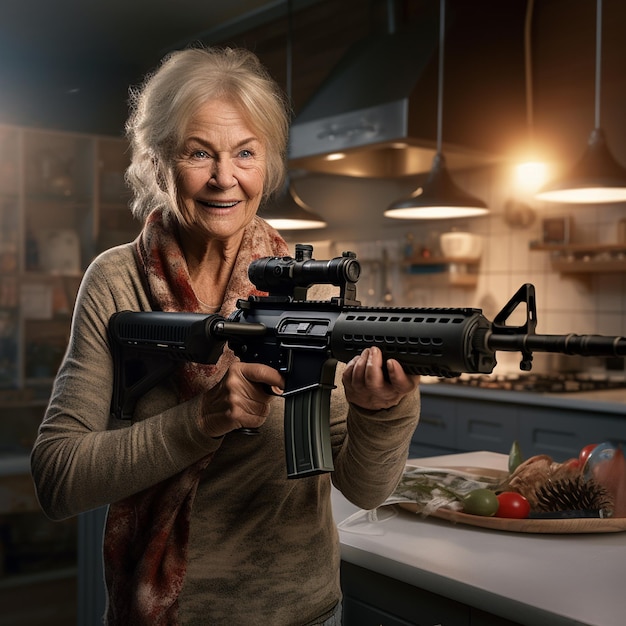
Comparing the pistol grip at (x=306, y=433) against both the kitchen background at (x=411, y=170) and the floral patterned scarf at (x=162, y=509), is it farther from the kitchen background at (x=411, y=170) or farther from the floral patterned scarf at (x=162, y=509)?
the kitchen background at (x=411, y=170)

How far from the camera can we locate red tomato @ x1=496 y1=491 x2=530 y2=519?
4.17 ft

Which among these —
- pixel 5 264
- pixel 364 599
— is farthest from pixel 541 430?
pixel 5 264

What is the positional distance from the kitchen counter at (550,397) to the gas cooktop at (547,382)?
3 centimetres

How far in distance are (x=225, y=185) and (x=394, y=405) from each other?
0.35 meters

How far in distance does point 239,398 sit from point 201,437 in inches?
2.8

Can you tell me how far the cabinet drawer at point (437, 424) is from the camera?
316 centimetres

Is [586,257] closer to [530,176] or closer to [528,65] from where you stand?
[530,176]

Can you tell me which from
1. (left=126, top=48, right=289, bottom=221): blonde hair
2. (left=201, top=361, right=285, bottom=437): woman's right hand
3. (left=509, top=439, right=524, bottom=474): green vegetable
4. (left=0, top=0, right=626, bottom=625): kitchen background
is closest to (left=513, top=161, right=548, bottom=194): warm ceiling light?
(left=0, top=0, right=626, bottom=625): kitchen background

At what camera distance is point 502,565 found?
1.11 meters

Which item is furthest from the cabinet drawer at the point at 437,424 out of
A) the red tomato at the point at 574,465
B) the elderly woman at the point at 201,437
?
the elderly woman at the point at 201,437

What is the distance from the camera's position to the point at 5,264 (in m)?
3.41

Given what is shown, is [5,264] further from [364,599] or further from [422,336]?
[422,336]

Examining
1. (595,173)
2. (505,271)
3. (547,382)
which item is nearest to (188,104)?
(595,173)

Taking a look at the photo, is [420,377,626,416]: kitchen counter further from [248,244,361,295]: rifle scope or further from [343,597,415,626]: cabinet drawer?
[248,244,361,295]: rifle scope
